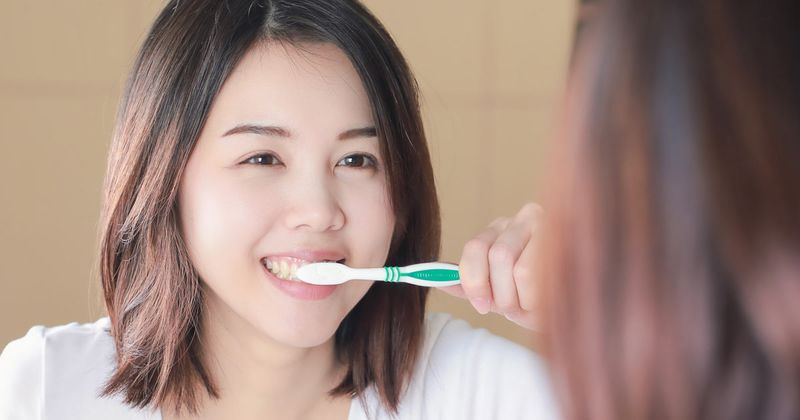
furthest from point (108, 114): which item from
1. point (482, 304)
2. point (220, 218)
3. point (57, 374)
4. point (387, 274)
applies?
point (482, 304)

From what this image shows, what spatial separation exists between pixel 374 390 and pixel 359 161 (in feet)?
1.00

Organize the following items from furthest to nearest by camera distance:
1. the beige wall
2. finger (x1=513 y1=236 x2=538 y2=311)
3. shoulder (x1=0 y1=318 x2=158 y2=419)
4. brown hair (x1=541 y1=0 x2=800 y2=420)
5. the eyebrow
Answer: the beige wall < shoulder (x1=0 y1=318 x2=158 y2=419) < the eyebrow < finger (x1=513 y1=236 x2=538 y2=311) < brown hair (x1=541 y1=0 x2=800 y2=420)

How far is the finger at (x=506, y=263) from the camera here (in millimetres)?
913

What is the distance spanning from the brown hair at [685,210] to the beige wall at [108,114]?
140 cm

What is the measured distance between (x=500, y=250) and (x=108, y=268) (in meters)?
0.51

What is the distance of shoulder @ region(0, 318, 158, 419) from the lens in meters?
1.12

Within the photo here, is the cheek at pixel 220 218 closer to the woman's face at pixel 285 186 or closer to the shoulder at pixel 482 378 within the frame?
the woman's face at pixel 285 186

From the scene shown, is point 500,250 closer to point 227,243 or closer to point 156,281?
point 227,243

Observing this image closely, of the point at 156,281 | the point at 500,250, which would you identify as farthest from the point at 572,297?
the point at 156,281

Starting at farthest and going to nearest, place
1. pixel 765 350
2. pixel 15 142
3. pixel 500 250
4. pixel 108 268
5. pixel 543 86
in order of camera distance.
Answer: pixel 543 86, pixel 15 142, pixel 108 268, pixel 500 250, pixel 765 350

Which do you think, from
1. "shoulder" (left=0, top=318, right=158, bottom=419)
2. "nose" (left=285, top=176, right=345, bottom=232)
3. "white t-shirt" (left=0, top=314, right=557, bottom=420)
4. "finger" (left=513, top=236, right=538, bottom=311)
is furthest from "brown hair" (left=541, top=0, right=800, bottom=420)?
"shoulder" (left=0, top=318, right=158, bottom=419)

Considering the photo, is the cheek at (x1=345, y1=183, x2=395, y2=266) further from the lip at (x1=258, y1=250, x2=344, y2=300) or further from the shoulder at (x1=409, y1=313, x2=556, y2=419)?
the shoulder at (x1=409, y1=313, x2=556, y2=419)

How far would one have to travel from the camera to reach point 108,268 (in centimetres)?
117

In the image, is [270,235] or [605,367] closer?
[605,367]
